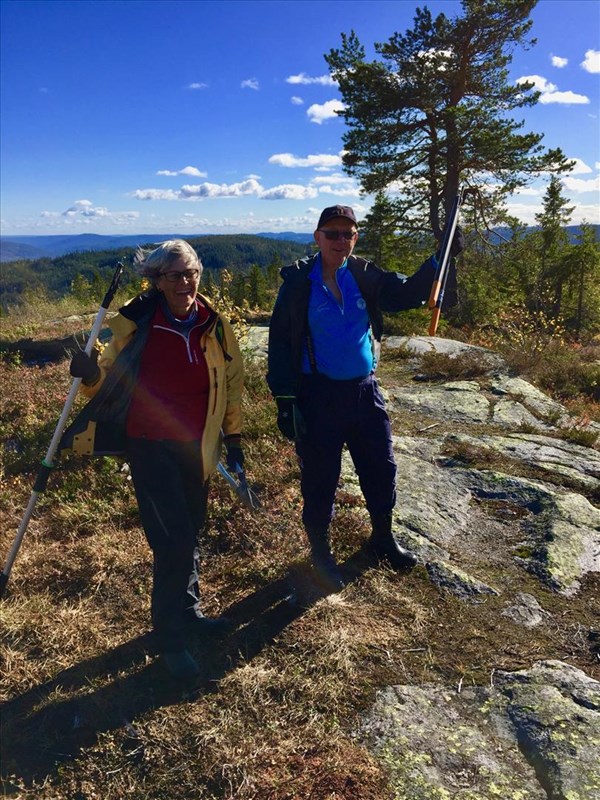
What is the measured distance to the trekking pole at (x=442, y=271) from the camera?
135 inches

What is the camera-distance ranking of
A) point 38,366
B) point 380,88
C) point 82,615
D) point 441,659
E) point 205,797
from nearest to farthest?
point 205,797, point 441,659, point 82,615, point 38,366, point 380,88

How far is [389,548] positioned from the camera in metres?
4.01

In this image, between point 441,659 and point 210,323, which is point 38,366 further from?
point 441,659

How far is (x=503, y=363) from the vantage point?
9.57 metres

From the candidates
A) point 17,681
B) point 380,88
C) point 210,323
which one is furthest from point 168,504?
point 380,88

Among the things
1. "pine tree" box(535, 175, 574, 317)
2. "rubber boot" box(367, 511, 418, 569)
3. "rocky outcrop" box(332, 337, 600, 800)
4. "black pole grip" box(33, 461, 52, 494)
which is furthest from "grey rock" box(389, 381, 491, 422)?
"pine tree" box(535, 175, 574, 317)

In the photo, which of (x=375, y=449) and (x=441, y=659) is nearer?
(x=441, y=659)

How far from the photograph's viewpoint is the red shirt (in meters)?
3.04

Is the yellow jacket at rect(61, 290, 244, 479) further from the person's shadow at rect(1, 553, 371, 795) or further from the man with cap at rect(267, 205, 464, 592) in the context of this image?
the person's shadow at rect(1, 553, 371, 795)

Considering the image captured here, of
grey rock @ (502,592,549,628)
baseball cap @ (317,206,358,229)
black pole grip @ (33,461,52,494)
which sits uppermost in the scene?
baseball cap @ (317,206,358,229)

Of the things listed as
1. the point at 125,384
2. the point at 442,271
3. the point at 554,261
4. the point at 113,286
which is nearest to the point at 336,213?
the point at 442,271

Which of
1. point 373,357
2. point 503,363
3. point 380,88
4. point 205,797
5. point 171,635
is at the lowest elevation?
point 205,797

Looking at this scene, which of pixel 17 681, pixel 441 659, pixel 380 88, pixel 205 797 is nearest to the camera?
pixel 205 797

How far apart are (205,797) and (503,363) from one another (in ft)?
28.5
